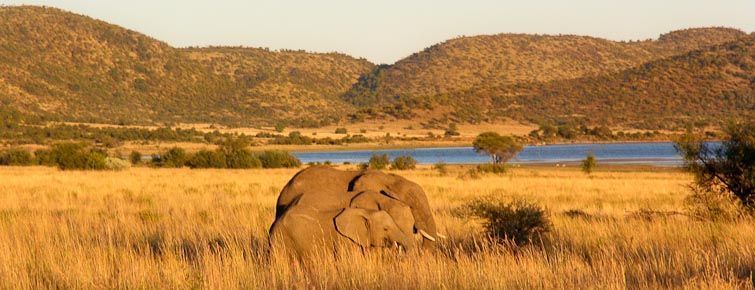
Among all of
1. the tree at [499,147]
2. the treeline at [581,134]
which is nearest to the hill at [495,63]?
the treeline at [581,134]

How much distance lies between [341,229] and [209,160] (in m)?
Result: 46.6

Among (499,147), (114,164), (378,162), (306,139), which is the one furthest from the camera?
(306,139)

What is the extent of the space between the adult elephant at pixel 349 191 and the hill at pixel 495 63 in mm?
133755

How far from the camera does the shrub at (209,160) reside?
54406mm

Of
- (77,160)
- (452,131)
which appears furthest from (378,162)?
(452,131)

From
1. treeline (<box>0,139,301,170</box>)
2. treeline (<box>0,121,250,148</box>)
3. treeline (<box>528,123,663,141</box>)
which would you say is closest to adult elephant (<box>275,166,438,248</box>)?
treeline (<box>0,139,301,170</box>)

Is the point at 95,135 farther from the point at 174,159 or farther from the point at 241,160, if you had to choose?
the point at 241,160

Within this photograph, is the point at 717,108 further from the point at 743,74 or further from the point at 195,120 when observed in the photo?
the point at 195,120

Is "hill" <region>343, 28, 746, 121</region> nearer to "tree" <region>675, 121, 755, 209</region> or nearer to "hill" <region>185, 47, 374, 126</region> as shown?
"hill" <region>185, 47, 374, 126</region>

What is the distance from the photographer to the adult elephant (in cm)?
989

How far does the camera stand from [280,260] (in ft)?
29.4

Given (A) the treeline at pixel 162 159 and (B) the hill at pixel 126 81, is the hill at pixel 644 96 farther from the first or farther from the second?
(A) the treeline at pixel 162 159

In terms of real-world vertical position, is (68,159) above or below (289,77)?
below

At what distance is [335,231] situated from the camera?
955 cm
